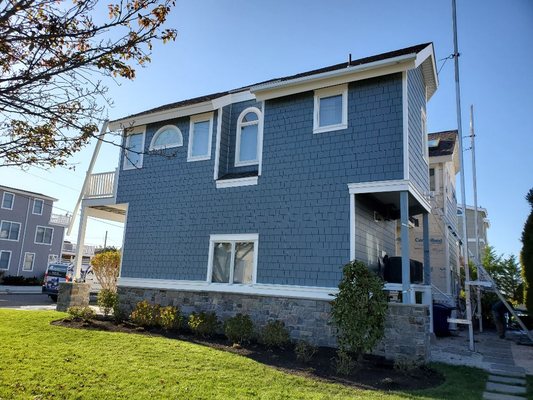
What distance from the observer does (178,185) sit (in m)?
13.0

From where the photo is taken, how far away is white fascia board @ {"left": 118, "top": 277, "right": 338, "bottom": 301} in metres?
9.87

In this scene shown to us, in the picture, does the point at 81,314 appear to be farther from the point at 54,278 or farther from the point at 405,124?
the point at 54,278

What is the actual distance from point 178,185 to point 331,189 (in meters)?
5.19

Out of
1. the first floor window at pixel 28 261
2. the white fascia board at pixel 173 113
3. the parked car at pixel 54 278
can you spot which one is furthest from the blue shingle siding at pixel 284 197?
the first floor window at pixel 28 261

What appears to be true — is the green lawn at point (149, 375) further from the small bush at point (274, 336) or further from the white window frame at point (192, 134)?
the white window frame at point (192, 134)

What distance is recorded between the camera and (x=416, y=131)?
10.9 meters

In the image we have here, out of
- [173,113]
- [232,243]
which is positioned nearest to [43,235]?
[173,113]

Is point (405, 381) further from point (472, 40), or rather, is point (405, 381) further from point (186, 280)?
point (472, 40)

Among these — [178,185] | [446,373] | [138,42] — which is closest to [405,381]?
[446,373]

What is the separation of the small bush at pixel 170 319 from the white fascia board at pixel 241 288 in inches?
37.4

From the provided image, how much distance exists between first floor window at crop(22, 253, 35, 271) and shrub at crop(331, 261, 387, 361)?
36.2 meters

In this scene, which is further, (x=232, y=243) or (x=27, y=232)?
(x=27, y=232)

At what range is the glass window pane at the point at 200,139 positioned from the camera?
1291cm

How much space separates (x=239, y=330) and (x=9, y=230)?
33001 millimetres
